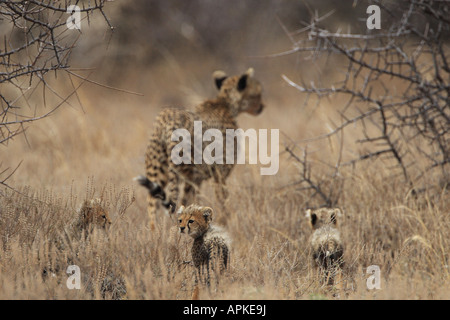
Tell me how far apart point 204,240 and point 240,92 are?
3.16 metres

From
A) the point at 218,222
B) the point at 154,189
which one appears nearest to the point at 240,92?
the point at 218,222

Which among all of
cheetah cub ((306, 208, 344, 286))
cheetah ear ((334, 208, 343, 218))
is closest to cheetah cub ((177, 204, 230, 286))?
cheetah cub ((306, 208, 344, 286))

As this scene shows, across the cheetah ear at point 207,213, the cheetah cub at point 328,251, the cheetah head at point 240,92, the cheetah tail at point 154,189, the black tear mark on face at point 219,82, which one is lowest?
the cheetah cub at point 328,251

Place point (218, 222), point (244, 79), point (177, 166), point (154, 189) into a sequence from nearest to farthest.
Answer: point (154, 189) < point (218, 222) < point (177, 166) < point (244, 79)

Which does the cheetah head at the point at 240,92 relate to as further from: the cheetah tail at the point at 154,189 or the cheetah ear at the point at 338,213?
the cheetah ear at the point at 338,213

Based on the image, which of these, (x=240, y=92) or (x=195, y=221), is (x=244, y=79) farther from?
(x=195, y=221)

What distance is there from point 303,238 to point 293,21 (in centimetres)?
950

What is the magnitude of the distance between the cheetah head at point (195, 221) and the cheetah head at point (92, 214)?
46 cm

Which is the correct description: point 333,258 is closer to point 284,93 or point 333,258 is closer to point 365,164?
point 365,164

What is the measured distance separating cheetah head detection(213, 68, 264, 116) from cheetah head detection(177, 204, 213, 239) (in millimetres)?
2946

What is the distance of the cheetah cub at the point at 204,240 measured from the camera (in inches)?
127

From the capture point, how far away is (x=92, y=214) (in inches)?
136

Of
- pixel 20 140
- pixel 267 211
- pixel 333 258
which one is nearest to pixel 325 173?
pixel 267 211

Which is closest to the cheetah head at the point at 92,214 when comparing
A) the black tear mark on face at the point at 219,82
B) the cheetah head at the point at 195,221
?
the cheetah head at the point at 195,221
